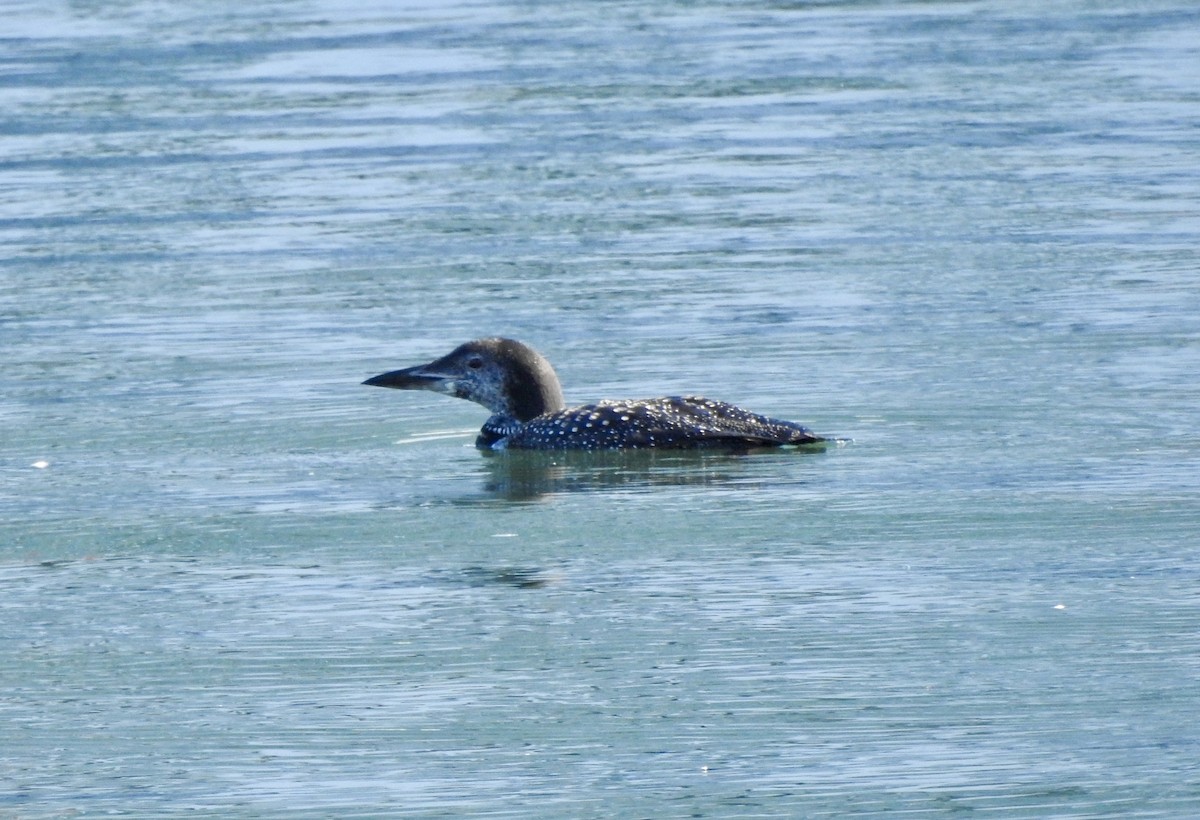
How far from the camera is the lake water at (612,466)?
20.0 ft

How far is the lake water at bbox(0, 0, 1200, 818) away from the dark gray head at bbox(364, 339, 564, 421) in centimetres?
23

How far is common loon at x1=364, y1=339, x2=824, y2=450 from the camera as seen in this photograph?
30.2 feet

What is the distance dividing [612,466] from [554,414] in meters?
0.45

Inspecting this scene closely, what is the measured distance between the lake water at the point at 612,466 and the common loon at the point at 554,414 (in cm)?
10

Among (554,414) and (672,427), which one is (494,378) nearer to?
(554,414)

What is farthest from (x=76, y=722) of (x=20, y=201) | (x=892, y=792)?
(x=20, y=201)

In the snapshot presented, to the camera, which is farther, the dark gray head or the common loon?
the dark gray head

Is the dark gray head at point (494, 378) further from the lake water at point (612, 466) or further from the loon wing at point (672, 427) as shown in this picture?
the loon wing at point (672, 427)

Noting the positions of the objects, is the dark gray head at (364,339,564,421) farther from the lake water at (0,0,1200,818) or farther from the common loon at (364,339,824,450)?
the lake water at (0,0,1200,818)

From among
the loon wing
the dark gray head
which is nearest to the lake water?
the loon wing

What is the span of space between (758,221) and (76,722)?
333 inches

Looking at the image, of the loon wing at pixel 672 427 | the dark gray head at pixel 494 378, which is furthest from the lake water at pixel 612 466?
the dark gray head at pixel 494 378

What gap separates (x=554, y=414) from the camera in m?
9.59

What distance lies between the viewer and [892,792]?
225 inches
